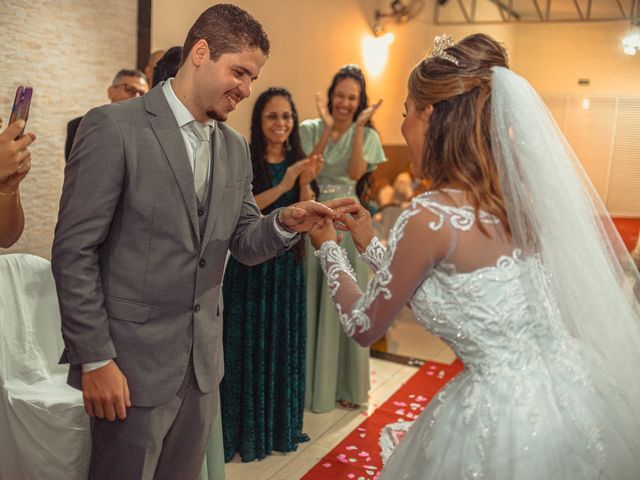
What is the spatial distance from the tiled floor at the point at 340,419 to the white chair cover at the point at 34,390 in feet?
2.92

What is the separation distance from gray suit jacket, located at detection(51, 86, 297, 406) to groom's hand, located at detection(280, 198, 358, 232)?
0.55ft

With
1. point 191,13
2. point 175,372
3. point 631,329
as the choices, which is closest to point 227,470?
point 175,372

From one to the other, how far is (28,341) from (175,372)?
98 centimetres

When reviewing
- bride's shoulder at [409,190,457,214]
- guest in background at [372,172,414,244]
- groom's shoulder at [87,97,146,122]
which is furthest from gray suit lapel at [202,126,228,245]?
guest in background at [372,172,414,244]

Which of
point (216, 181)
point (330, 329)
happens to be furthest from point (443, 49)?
point (330, 329)

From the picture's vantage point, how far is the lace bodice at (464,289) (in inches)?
55.5

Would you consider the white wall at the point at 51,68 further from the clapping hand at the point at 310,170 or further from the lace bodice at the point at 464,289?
the lace bodice at the point at 464,289

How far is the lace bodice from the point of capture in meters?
1.41

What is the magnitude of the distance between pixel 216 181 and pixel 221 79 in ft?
0.92

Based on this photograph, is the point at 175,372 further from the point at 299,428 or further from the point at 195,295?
the point at 299,428

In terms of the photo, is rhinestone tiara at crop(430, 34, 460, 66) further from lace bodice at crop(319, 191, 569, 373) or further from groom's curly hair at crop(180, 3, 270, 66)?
groom's curly hair at crop(180, 3, 270, 66)

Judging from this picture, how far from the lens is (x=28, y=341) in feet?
7.99

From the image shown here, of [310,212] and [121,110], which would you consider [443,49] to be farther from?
[121,110]

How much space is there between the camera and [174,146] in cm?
170
